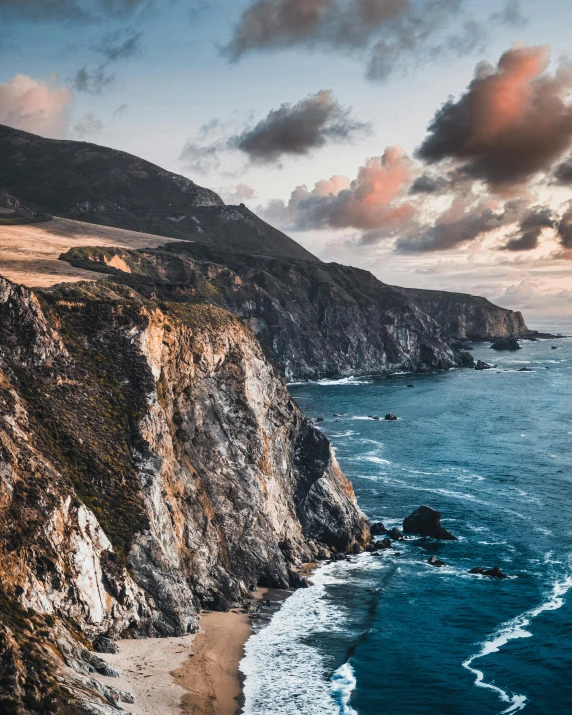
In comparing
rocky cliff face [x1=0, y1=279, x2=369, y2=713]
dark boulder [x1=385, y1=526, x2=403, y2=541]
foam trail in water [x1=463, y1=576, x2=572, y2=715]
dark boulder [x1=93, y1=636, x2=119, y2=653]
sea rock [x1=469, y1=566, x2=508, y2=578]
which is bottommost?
foam trail in water [x1=463, y1=576, x2=572, y2=715]

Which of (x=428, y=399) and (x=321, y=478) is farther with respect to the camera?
(x=428, y=399)

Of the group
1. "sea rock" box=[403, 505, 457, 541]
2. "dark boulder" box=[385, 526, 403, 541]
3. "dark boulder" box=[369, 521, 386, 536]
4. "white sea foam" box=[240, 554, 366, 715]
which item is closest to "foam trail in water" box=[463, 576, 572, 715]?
"white sea foam" box=[240, 554, 366, 715]

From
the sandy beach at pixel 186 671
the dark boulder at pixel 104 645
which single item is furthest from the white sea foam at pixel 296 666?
the dark boulder at pixel 104 645

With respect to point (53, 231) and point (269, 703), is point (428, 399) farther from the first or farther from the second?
point (269, 703)

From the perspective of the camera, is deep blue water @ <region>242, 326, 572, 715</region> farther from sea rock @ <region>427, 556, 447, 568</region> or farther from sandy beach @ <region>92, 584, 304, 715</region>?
sandy beach @ <region>92, 584, 304, 715</region>

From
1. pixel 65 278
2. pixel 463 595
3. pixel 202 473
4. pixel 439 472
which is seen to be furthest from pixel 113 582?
pixel 439 472

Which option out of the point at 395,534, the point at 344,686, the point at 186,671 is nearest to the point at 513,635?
the point at 344,686
